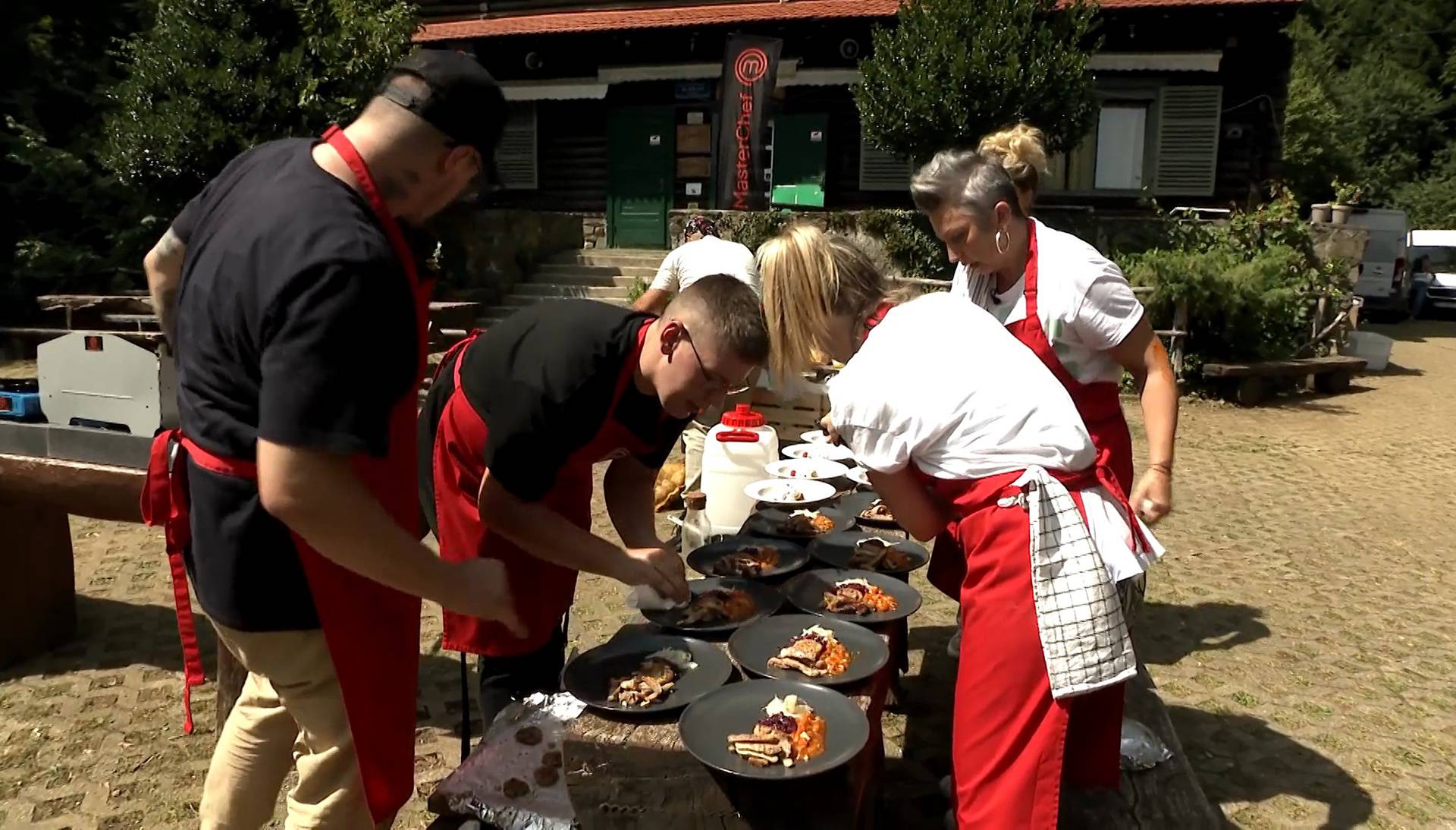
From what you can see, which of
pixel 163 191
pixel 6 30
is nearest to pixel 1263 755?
pixel 163 191

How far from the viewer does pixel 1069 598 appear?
194 cm

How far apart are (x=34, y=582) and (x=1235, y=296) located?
33.3 feet

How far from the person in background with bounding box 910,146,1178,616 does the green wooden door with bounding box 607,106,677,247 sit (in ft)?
41.6

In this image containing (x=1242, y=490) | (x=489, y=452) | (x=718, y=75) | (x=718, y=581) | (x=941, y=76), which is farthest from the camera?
(x=718, y=75)

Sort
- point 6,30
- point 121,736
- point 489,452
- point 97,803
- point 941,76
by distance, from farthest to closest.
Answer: point 6,30 < point 941,76 < point 121,736 < point 97,803 < point 489,452

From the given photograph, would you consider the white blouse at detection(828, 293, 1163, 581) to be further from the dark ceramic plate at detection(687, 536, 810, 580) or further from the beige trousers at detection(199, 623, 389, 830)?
the beige trousers at detection(199, 623, 389, 830)

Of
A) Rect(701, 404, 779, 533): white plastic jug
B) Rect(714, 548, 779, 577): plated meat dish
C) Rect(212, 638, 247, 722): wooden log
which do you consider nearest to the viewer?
Rect(714, 548, 779, 577): plated meat dish

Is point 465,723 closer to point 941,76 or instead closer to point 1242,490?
point 1242,490

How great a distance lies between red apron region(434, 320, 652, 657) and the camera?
244 centimetres

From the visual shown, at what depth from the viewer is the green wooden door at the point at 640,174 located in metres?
14.8

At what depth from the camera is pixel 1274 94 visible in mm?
13125

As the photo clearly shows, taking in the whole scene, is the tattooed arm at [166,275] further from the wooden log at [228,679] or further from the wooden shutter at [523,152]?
the wooden shutter at [523,152]

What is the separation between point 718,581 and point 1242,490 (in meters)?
5.70

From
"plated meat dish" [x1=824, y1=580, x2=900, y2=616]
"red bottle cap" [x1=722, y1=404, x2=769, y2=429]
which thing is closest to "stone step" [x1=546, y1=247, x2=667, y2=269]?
"red bottle cap" [x1=722, y1=404, x2=769, y2=429]
